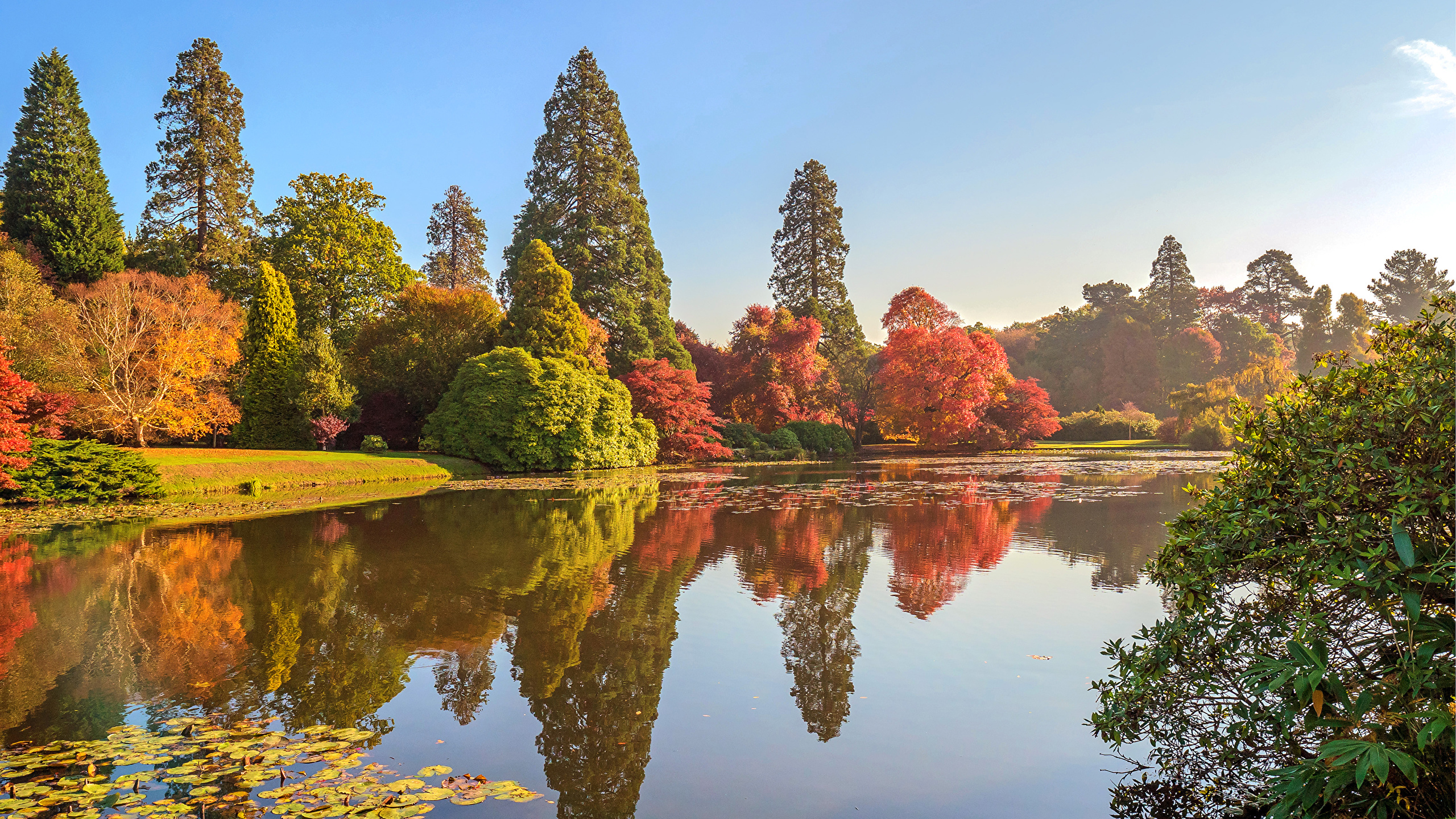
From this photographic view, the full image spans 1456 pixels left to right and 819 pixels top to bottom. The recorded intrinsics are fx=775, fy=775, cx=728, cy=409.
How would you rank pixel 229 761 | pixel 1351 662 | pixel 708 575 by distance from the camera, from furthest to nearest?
pixel 708 575 → pixel 229 761 → pixel 1351 662

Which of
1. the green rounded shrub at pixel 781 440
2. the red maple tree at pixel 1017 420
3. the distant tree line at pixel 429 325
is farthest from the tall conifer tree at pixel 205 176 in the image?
the red maple tree at pixel 1017 420

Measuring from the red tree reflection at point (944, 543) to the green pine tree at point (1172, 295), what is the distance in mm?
49747

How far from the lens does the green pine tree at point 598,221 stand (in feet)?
106

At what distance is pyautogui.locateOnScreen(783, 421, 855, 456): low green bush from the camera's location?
33719 mm

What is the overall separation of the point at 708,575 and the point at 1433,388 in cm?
672

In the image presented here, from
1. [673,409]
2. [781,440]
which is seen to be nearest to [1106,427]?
[781,440]

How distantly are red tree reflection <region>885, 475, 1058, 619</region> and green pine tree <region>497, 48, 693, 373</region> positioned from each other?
19.1m

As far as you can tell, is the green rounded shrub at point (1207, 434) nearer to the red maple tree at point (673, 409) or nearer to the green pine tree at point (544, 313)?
the red maple tree at point (673, 409)

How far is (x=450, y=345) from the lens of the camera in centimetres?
2780

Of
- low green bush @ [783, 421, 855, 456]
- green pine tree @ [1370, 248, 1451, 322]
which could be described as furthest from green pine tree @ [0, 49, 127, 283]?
green pine tree @ [1370, 248, 1451, 322]

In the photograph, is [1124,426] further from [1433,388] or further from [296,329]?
[1433,388]

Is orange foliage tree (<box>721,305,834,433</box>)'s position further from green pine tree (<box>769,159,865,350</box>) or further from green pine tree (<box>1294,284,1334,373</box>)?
green pine tree (<box>1294,284,1334,373</box>)

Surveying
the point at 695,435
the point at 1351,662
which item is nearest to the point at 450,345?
the point at 695,435

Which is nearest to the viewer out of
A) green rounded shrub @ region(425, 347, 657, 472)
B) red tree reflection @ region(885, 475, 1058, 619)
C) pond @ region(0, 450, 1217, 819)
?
pond @ region(0, 450, 1217, 819)
